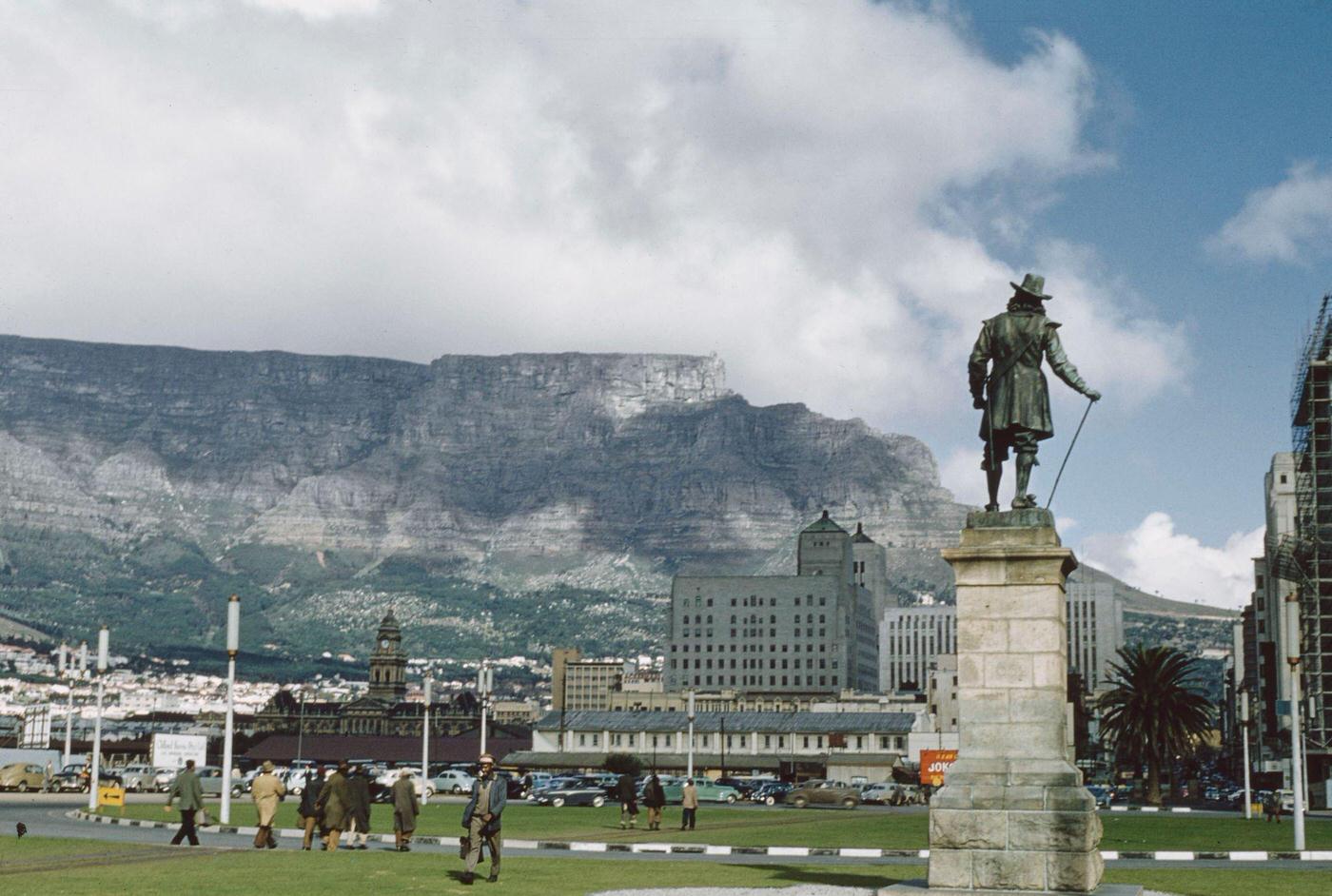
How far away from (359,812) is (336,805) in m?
1.01

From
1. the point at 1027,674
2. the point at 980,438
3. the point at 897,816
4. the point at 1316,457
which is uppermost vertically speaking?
the point at 1316,457

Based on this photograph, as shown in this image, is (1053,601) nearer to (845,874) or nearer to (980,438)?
(980,438)

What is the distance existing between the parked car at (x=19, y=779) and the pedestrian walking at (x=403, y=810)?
2325 inches

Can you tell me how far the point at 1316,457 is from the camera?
11606 centimetres

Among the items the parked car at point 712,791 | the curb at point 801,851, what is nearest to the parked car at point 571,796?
the parked car at point 712,791

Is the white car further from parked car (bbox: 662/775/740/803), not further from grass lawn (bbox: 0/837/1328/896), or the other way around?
grass lawn (bbox: 0/837/1328/896)

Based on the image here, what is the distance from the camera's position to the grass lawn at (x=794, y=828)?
50.5 metres

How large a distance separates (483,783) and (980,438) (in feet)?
36.1

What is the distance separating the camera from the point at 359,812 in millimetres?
39344

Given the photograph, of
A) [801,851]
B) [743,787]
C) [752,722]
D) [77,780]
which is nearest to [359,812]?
[801,851]

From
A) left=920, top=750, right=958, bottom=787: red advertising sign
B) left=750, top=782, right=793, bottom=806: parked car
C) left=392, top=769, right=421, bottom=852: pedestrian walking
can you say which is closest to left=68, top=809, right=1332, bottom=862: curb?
left=392, top=769, right=421, bottom=852: pedestrian walking

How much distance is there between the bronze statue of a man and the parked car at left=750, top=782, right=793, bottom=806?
72446mm

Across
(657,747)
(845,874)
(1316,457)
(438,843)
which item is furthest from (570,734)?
(845,874)

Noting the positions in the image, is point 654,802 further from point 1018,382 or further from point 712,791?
point 712,791
